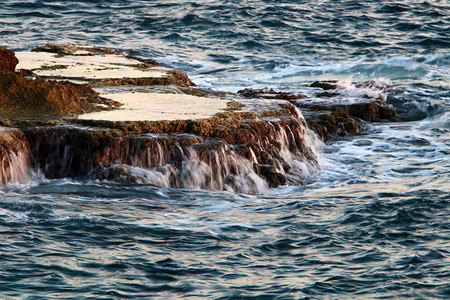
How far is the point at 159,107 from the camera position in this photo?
8.95 meters

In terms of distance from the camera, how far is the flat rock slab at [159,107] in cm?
826

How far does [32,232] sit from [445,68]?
1584cm

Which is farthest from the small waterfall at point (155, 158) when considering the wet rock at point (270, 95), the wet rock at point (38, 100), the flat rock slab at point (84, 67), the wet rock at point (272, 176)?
the wet rock at point (270, 95)

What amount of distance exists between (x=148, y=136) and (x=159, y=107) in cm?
129

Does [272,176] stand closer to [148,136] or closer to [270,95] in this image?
[148,136]

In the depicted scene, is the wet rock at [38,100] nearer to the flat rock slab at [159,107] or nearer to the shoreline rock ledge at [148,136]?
the shoreline rock ledge at [148,136]

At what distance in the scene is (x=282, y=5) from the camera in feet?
90.0

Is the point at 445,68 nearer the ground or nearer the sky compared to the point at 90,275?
nearer the ground

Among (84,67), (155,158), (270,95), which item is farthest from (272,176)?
(84,67)

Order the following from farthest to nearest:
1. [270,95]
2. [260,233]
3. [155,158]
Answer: [270,95]
[155,158]
[260,233]

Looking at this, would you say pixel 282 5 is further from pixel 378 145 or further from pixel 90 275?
pixel 90 275

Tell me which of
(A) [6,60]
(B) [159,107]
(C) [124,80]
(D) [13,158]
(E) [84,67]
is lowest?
(D) [13,158]

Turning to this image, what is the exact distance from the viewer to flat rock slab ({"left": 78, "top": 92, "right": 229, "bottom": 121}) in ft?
27.1

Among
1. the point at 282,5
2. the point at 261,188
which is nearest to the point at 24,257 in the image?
the point at 261,188
